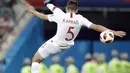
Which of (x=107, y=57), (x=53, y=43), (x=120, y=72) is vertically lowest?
(x=53, y=43)

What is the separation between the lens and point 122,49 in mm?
28359

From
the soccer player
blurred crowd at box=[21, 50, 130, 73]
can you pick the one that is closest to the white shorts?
the soccer player

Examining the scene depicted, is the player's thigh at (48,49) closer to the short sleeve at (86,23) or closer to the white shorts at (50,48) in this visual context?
the white shorts at (50,48)

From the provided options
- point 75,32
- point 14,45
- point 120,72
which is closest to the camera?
point 75,32

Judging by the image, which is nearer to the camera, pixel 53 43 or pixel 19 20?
pixel 53 43

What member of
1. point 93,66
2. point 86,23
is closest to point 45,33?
point 93,66

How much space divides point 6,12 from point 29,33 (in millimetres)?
1181

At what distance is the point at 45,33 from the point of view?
94.0ft

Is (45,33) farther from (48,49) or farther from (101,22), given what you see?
(48,49)

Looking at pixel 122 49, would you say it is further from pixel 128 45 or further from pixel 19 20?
pixel 19 20

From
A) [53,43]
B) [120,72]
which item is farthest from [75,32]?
[120,72]

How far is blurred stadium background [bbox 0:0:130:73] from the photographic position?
26.5m

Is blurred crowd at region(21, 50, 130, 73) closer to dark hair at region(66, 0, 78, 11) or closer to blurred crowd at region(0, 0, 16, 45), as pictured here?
blurred crowd at region(0, 0, 16, 45)

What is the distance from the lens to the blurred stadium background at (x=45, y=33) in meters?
26.5
